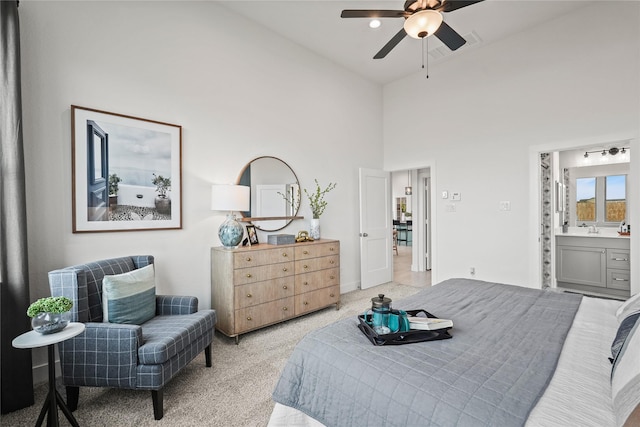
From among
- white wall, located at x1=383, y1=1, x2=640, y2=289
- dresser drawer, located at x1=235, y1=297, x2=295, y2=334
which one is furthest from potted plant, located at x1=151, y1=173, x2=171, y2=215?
white wall, located at x1=383, y1=1, x2=640, y2=289

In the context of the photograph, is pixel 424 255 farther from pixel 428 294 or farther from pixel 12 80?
pixel 12 80

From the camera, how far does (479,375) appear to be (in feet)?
3.57

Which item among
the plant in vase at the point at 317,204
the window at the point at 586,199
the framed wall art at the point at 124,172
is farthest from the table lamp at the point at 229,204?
the window at the point at 586,199

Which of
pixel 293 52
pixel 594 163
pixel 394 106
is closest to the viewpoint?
pixel 293 52

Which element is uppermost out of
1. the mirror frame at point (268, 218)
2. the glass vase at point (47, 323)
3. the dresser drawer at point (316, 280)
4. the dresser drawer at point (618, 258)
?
the mirror frame at point (268, 218)

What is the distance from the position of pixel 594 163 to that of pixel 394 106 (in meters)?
3.37

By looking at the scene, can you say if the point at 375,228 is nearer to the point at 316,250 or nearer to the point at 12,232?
the point at 316,250

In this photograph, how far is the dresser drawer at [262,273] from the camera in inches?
113

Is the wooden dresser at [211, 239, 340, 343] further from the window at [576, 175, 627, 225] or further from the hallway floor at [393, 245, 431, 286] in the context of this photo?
the window at [576, 175, 627, 225]

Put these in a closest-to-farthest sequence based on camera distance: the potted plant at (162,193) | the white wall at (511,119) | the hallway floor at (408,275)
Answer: the potted plant at (162,193), the white wall at (511,119), the hallway floor at (408,275)

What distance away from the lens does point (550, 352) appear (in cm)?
Result: 128

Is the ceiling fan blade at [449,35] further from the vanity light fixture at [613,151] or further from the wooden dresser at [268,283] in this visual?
the vanity light fixture at [613,151]

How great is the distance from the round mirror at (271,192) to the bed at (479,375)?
2220 mm

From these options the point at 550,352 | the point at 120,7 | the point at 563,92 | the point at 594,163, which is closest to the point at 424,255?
the point at 594,163
